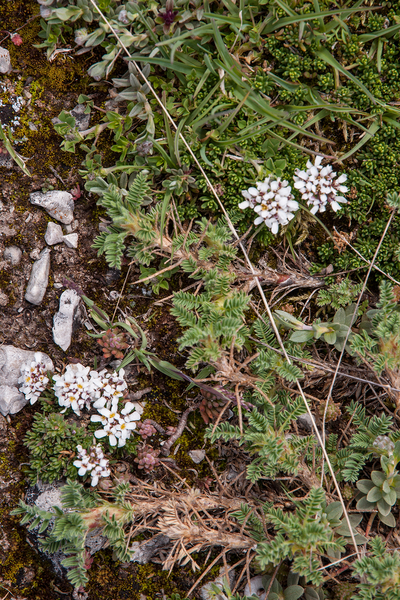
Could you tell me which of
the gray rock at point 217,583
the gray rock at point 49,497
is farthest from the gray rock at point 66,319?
the gray rock at point 217,583

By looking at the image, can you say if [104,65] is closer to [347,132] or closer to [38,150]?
[38,150]

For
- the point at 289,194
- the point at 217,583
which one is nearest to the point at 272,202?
the point at 289,194

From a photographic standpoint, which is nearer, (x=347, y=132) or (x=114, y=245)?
(x=114, y=245)

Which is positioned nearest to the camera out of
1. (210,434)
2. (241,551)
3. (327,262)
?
(210,434)

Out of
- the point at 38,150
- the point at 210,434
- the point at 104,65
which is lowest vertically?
the point at 210,434

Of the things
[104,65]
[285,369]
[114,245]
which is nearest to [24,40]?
[104,65]

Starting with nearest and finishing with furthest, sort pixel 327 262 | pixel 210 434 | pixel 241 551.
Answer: pixel 210 434, pixel 241 551, pixel 327 262

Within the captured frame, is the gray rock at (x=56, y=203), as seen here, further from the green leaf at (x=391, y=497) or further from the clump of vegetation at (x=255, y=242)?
the green leaf at (x=391, y=497)

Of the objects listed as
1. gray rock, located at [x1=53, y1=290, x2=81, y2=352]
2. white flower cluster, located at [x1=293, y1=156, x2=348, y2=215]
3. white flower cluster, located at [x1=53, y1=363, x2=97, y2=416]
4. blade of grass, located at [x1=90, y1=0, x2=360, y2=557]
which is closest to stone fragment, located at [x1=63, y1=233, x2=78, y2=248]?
gray rock, located at [x1=53, y1=290, x2=81, y2=352]

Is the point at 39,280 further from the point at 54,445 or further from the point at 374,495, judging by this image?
the point at 374,495
